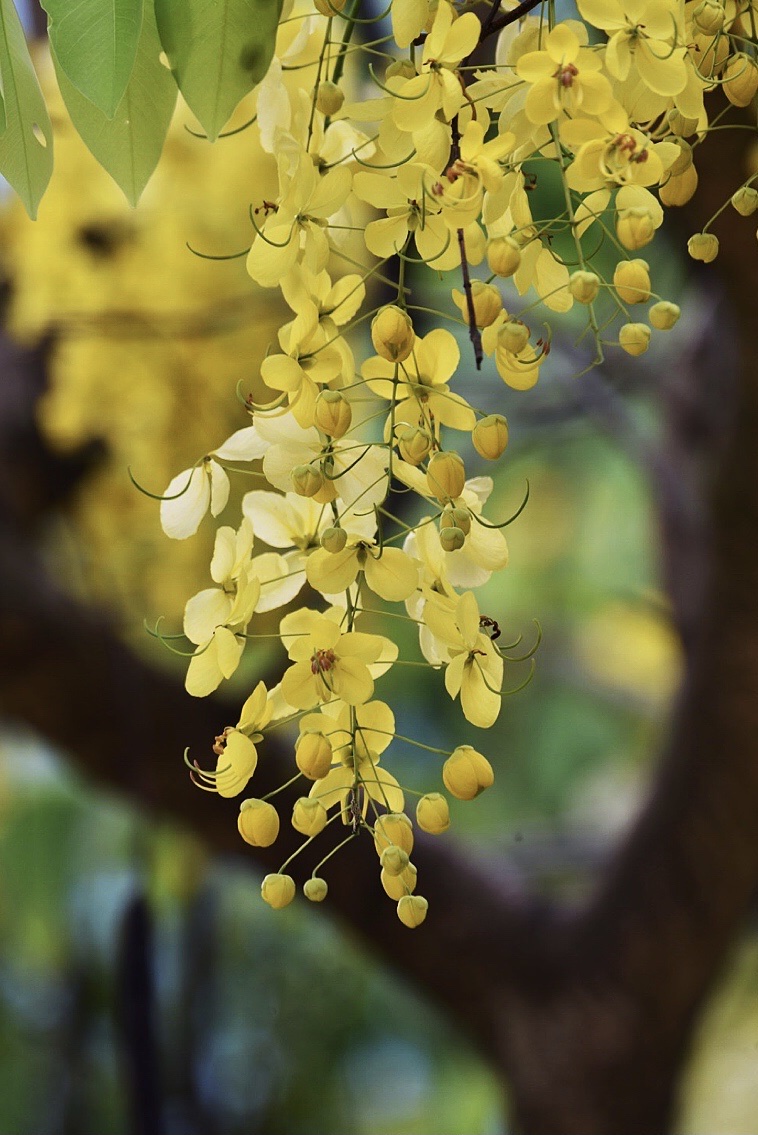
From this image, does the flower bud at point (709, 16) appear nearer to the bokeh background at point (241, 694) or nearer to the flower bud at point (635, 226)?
the flower bud at point (635, 226)

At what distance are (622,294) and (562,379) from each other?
1.36 meters

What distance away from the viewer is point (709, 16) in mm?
286

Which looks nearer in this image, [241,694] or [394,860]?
[394,860]

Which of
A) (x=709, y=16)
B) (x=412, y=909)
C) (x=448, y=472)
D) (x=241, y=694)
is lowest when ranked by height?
(x=241, y=694)

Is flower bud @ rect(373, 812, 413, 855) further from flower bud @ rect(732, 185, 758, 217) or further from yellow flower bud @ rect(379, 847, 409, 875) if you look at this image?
flower bud @ rect(732, 185, 758, 217)

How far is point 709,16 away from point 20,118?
0.62 ft

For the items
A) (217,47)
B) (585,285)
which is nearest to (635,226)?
(585,285)

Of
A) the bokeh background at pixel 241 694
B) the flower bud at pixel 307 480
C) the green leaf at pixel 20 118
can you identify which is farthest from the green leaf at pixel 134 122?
the bokeh background at pixel 241 694

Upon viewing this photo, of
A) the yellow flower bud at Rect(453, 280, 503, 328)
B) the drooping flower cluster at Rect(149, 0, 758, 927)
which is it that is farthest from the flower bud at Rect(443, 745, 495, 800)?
the yellow flower bud at Rect(453, 280, 503, 328)

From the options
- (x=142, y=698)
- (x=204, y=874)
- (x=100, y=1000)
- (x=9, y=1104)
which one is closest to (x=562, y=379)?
(x=142, y=698)

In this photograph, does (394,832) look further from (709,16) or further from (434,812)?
(709,16)

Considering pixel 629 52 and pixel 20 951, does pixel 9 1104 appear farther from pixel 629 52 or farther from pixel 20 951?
pixel 629 52

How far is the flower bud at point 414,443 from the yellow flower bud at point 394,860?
91 millimetres

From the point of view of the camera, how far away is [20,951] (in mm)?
A: 2516
